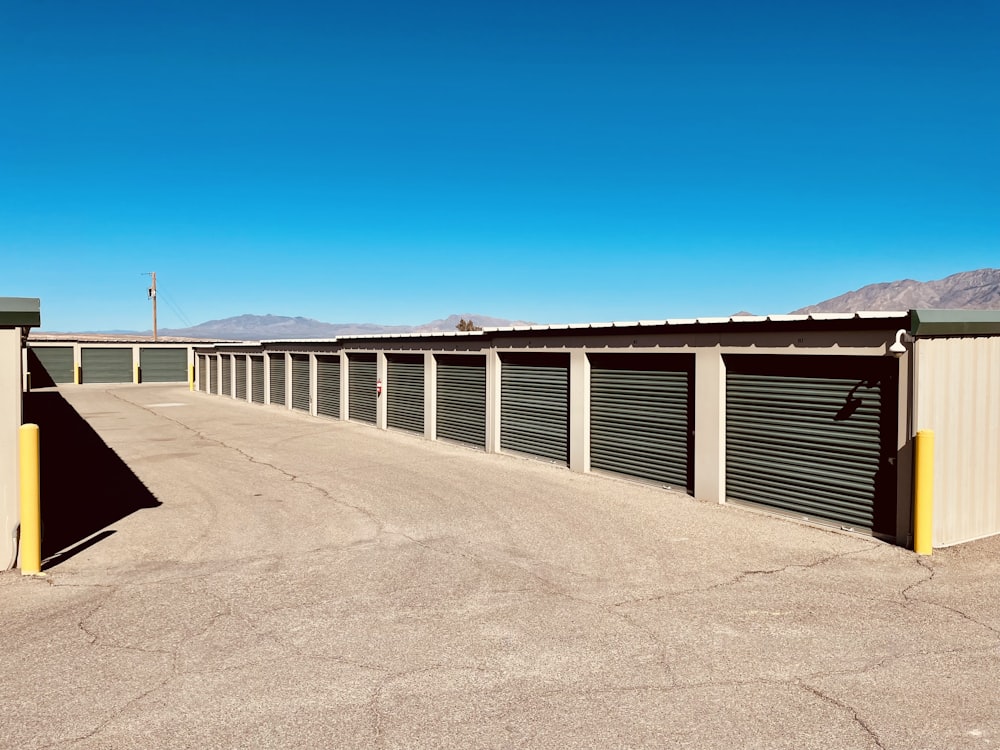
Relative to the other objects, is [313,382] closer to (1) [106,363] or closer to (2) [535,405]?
(2) [535,405]

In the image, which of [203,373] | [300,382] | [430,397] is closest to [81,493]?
[430,397]

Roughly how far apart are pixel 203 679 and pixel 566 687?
288 cm

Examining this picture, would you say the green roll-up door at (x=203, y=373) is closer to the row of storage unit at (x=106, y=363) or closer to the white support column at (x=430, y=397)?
the row of storage unit at (x=106, y=363)

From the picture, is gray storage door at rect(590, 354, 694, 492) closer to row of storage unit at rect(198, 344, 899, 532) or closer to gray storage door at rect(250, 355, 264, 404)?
row of storage unit at rect(198, 344, 899, 532)

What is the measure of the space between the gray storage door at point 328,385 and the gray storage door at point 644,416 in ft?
48.6

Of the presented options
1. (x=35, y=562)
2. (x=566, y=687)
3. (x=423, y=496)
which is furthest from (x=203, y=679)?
(x=423, y=496)

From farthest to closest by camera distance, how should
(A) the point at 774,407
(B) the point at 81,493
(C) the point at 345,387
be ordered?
(C) the point at 345,387 < (B) the point at 81,493 < (A) the point at 774,407

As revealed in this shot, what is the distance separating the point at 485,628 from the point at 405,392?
653 inches

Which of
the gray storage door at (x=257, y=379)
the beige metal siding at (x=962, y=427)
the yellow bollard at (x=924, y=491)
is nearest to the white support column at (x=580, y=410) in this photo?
the beige metal siding at (x=962, y=427)

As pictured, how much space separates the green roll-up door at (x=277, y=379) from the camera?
3281 centimetres

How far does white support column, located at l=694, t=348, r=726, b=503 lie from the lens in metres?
12.1

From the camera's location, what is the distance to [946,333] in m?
9.42

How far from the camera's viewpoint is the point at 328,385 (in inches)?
1109

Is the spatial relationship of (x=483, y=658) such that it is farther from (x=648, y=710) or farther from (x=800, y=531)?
(x=800, y=531)
